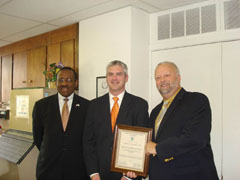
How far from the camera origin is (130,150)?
158cm

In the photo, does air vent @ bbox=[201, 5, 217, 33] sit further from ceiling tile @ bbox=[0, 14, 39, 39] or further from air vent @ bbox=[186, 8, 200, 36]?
ceiling tile @ bbox=[0, 14, 39, 39]

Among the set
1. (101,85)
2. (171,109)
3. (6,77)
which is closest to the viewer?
(171,109)

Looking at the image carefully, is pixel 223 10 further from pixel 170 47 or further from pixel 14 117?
pixel 14 117

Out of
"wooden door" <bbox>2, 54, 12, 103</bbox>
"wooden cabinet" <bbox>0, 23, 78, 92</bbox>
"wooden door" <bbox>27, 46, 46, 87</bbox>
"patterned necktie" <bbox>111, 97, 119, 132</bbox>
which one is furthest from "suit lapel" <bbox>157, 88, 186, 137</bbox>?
"wooden door" <bbox>2, 54, 12, 103</bbox>

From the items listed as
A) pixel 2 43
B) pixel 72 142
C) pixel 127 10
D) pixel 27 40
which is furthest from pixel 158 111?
pixel 2 43

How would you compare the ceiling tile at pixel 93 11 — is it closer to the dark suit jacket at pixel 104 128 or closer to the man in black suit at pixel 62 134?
the man in black suit at pixel 62 134

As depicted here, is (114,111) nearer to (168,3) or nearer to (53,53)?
(168,3)

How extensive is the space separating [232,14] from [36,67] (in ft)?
9.30

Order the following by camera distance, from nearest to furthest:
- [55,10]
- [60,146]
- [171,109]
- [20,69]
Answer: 1. [171,109]
2. [60,146]
3. [55,10]
4. [20,69]

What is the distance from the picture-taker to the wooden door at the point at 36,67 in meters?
3.51

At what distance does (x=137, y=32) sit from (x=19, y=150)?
187 cm

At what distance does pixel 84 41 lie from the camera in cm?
293

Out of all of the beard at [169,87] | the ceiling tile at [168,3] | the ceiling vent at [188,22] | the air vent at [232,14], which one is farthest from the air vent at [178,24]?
the beard at [169,87]

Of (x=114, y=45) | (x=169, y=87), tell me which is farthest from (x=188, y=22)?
(x=169, y=87)
